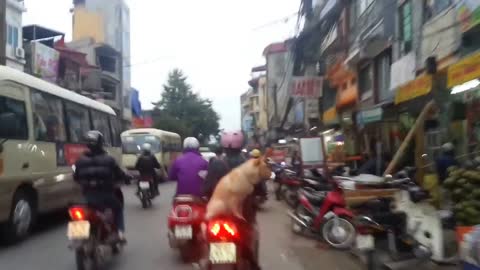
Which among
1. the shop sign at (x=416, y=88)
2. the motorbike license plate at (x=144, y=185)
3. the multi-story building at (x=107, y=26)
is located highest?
the multi-story building at (x=107, y=26)

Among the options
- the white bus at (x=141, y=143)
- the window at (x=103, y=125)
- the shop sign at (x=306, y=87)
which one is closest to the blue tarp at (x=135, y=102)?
the white bus at (x=141, y=143)

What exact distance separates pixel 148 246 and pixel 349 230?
9.84 feet

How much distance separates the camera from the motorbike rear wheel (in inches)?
239

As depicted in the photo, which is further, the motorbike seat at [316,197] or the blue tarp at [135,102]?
the blue tarp at [135,102]

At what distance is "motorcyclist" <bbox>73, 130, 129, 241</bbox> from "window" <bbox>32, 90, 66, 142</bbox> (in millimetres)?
3218

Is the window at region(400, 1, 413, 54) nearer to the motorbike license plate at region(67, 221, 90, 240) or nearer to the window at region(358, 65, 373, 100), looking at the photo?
the window at region(358, 65, 373, 100)

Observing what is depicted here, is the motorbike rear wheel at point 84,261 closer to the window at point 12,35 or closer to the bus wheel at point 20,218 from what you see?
the bus wheel at point 20,218

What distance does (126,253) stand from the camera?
8.32m

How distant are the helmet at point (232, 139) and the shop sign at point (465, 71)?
3526 mm

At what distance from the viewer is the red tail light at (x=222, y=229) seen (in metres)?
4.86

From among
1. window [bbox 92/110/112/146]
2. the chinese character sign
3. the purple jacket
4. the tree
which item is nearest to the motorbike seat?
the purple jacket

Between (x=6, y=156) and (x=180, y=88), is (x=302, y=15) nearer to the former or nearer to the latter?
(x=6, y=156)

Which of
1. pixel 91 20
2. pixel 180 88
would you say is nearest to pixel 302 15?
pixel 91 20

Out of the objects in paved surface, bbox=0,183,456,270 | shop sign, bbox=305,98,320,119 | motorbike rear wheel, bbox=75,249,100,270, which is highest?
shop sign, bbox=305,98,320,119
